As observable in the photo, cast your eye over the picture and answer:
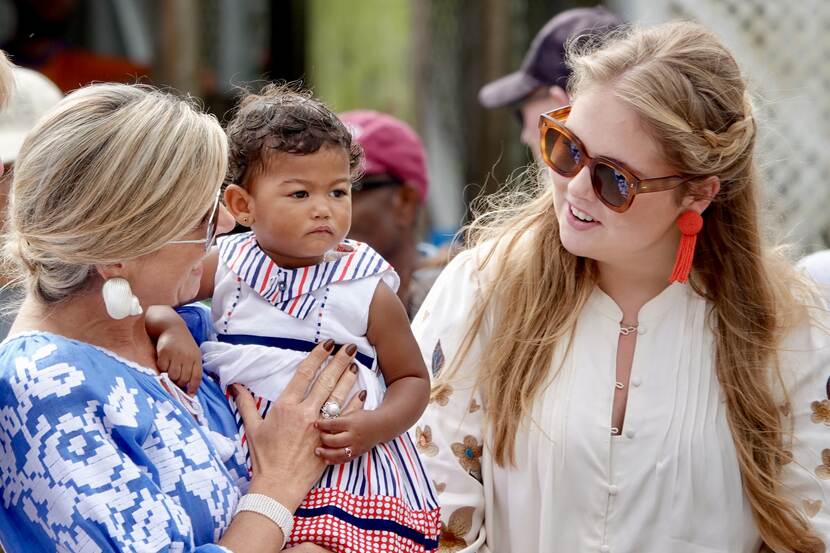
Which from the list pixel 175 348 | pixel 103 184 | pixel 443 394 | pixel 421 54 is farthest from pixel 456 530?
pixel 421 54

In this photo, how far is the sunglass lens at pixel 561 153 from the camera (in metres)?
2.54

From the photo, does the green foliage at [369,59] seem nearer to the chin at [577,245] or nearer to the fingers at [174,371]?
the chin at [577,245]

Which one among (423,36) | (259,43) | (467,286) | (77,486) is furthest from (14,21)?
(77,486)

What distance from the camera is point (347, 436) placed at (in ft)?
7.39

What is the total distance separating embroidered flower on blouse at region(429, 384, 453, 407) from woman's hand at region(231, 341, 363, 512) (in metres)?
0.40

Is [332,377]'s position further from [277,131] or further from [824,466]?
[824,466]

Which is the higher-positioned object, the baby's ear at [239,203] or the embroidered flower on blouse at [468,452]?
the baby's ear at [239,203]

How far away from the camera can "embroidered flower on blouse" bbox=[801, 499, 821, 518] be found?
2.55 metres

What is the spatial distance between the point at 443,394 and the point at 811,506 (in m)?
0.89

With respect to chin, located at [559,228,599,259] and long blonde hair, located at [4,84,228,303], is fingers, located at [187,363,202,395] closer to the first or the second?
long blonde hair, located at [4,84,228,303]

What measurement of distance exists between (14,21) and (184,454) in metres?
7.67

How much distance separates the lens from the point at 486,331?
108 inches

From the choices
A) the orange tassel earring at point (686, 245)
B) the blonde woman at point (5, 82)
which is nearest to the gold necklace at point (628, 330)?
the orange tassel earring at point (686, 245)

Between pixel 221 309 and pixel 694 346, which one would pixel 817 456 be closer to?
pixel 694 346
